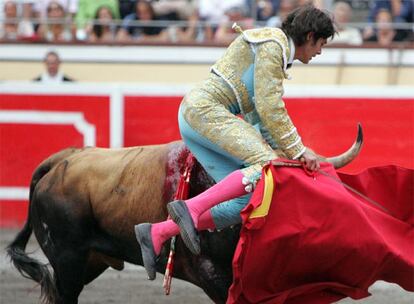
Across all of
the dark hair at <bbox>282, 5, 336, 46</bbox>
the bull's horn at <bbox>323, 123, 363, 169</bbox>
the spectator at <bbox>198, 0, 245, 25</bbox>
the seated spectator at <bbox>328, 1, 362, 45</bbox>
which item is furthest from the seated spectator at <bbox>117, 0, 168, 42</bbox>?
the dark hair at <bbox>282, 5, 336, 46</bbox>

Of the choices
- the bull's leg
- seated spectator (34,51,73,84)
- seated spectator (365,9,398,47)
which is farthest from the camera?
seated spectator (365,9,398,47)

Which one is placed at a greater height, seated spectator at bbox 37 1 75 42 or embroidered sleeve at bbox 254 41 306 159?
embroidered sleeve at bbox 254 41 306 159

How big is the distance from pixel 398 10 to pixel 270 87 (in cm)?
587

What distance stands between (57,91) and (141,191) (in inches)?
140

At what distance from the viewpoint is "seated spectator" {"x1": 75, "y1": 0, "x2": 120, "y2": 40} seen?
10.0 meters

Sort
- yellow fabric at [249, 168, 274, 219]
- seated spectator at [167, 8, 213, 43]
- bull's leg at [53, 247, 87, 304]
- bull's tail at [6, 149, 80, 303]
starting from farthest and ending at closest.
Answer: seated spectator at [167, 8, 213, 43] → bull's tail at [6, 149, 80, 303] → bull's leg at [53, 247, 87, 304] → yellow fabric at [249, 168, 274, 219]

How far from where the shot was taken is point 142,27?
33.4 feet

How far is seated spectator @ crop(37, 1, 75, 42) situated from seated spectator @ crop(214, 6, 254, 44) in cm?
150

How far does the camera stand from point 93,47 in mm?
10039

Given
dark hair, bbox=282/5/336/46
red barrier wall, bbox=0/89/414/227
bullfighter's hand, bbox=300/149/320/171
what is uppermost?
dark hair, bbox=282/5/336/46

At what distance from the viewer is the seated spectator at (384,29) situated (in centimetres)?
984

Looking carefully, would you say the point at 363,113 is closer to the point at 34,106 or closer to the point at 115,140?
the point at 115,140

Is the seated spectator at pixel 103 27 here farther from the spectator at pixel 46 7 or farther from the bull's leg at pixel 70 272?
the bull's leg at pixel 70 272

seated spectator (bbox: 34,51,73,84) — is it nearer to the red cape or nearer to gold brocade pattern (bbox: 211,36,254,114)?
gold brocade pattern (bbox: 211,36,254,114)
